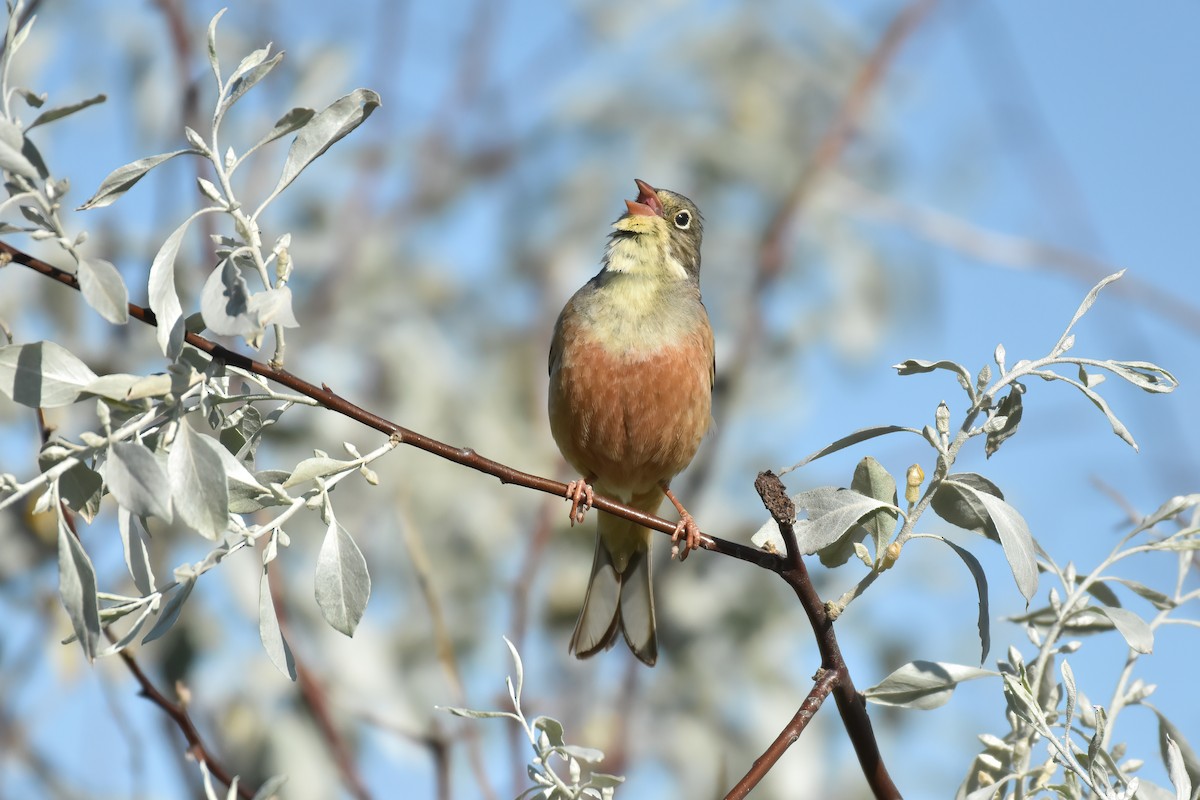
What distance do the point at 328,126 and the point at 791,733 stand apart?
144 cm

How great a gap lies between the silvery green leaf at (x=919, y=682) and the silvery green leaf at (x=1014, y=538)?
330 millimetres

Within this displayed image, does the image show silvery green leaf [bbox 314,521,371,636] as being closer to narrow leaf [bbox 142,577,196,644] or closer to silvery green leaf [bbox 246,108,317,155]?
narrow leaf [bbox 142,577,196,644]

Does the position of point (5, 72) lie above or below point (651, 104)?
below

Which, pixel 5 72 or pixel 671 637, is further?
pixel 671 637

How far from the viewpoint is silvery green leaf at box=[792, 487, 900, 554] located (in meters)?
2.40

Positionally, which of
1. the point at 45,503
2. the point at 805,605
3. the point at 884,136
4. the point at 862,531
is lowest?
the point at 45,503

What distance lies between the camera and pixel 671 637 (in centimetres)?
627

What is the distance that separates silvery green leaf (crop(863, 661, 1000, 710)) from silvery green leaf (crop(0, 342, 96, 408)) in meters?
1.62

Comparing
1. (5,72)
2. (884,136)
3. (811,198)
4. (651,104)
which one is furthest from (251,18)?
(5,72)

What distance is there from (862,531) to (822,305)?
4.70m

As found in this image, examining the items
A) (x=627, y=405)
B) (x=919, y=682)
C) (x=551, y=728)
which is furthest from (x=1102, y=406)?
(x=627, y=405)

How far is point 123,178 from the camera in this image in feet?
6.73

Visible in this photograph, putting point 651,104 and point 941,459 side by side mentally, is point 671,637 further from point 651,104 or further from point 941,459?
→ point 941,459

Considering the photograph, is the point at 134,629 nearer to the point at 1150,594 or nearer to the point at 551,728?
the point at 551,728
